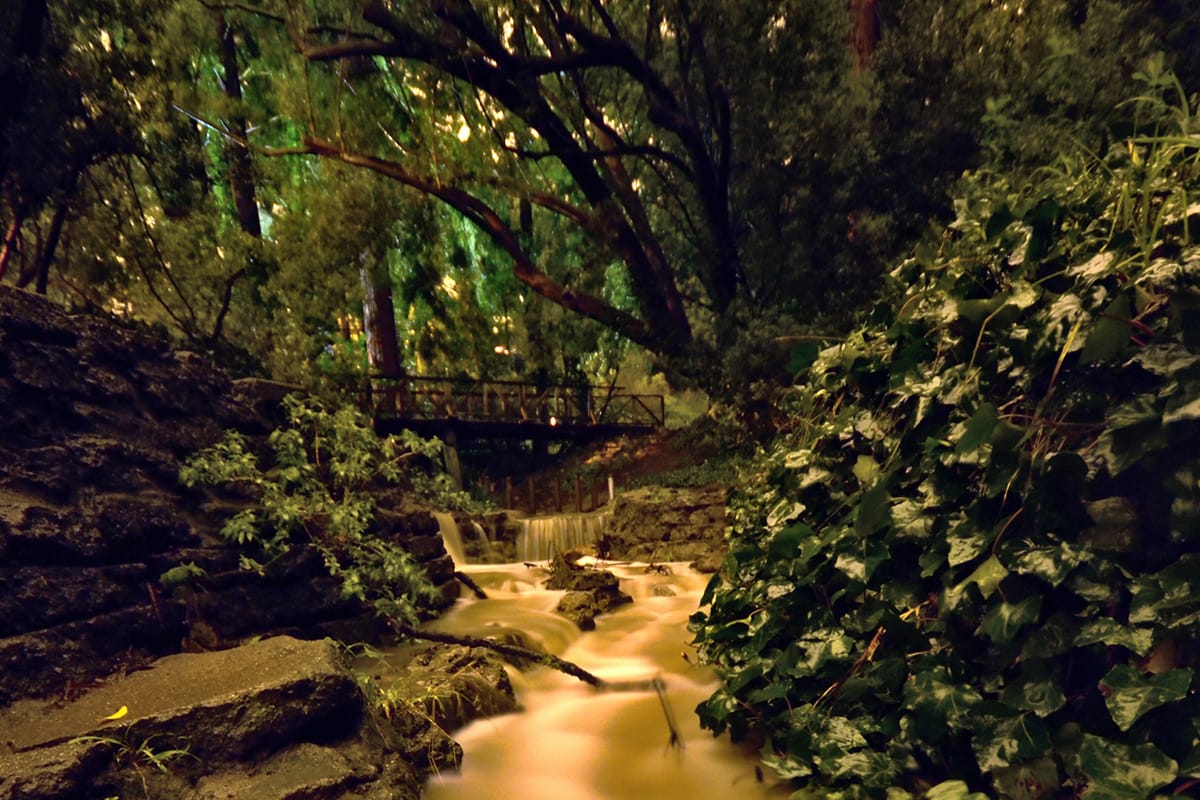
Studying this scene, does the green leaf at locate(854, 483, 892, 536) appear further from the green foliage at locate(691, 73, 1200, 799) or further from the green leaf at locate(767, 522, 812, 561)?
the green leaf at locate(767, 522, 812, 561)

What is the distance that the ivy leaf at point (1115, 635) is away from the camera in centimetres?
127

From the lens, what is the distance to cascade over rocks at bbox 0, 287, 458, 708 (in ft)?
10.3

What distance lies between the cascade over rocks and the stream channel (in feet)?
6.04

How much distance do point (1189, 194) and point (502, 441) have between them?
78.4ft

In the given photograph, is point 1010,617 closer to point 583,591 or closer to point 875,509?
point 875,509

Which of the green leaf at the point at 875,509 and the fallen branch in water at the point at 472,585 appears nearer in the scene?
the green leaf at the point at 875,509

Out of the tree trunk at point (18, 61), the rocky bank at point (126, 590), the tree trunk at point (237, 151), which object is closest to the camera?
the rocky bank at point (126, 590)

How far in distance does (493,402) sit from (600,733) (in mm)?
17083

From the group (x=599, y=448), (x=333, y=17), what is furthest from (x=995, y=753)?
(x=599, y=448)

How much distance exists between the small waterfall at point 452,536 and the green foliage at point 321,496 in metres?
5.12

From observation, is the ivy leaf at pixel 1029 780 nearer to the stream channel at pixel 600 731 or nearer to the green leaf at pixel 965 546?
the green leaf at pixel 965 546

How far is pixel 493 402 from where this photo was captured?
20500mm

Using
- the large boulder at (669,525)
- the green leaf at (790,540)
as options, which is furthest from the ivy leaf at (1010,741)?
the large boulder at (669,525)

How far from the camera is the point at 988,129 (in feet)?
25.2
